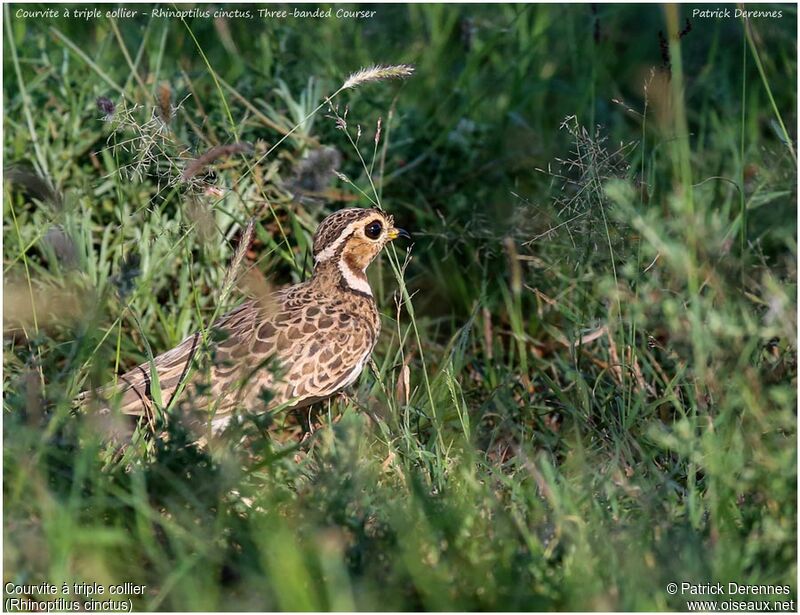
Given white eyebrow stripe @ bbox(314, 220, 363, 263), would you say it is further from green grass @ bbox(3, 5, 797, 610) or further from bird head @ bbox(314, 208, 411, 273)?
green grass @ bbox(3, 5, 797, 610)

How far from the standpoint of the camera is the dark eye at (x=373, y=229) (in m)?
5.35

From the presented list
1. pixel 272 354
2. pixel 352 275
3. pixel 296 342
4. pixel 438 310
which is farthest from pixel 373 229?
pixel 438 310

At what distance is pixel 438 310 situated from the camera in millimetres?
6340

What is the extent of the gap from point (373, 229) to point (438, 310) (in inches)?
43.7

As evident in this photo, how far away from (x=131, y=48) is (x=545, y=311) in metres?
3.15

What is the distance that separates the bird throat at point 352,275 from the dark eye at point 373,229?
0.16m

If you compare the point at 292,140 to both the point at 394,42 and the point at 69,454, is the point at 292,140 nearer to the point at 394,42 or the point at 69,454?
the point at 394,42

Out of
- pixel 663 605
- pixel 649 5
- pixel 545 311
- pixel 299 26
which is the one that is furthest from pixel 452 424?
pixel 649 5

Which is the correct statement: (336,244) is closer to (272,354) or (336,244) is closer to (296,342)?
(296,342)

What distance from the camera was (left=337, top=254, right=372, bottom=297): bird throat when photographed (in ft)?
17.8

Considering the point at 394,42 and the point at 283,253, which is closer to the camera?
the point at 283,253

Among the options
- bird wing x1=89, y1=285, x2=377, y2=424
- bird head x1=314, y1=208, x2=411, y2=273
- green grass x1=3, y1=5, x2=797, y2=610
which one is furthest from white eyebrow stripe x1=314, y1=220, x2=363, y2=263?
green grass x1=3, y1=5, x2=797, y2=610

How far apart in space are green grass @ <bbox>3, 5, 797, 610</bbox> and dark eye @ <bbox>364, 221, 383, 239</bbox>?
0.27m

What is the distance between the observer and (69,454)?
12.5ft
